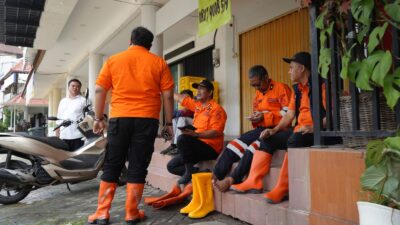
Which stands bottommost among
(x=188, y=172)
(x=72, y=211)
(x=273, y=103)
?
(x=72, y=211)

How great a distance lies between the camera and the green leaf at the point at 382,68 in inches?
67.6

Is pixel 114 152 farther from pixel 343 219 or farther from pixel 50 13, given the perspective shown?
pixel 50 13

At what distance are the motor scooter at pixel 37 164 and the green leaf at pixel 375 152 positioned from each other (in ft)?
12.8

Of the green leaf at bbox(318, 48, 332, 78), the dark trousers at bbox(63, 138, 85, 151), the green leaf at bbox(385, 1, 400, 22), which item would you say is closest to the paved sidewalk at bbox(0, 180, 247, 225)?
the dark trousers at bbox(63, 138, 85, 151)

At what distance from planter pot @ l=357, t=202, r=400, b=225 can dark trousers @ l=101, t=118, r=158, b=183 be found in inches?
86.7

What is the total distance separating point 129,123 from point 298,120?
5.02 feet

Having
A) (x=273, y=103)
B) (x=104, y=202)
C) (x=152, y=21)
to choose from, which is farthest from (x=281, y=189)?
(x=152, y=21)

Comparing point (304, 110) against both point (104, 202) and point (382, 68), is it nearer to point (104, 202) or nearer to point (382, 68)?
point (382, 68)

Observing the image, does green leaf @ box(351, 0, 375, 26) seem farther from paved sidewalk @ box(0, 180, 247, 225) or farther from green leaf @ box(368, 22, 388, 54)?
paved sidewalk @ box(0, 180, 247, 225)

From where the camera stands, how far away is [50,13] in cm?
779

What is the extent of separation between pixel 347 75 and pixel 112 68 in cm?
221

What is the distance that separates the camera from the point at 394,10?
1.75 m

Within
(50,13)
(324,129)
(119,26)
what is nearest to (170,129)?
(324,129)

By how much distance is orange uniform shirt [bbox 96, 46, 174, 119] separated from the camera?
3422 mm
